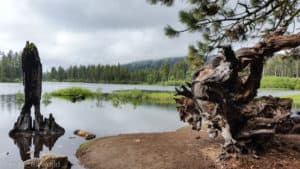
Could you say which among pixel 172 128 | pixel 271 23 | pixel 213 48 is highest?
pixel 271 23

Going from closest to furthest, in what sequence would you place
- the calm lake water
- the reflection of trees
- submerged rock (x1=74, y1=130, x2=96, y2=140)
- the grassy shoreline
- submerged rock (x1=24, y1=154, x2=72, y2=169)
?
submerged rock (x1=24, y1=154, x2=72, y2=169)
the calm lake water
the reflection of trees
submerged rock (x1=74, y1=130, x2=96, y2=140)
the grassy shoreline

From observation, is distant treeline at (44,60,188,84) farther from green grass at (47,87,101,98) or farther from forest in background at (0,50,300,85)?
green grass at (47,87,101,98)

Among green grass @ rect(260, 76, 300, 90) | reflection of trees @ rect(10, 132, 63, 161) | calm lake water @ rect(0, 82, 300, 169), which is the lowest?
reflection of trees @ rect(10, 132, 63, 161)

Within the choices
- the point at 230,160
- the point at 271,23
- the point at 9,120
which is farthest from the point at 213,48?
the point at 9,120

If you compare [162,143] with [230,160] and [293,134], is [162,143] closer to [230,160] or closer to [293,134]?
[230,160]

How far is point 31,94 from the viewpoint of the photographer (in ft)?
41.1

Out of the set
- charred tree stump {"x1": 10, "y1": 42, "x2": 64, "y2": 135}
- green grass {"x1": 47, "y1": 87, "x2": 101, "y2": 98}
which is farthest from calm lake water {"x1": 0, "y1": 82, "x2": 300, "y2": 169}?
green grass {"x1": 47, "y1": 87, "x2": 101, "y2": 98}

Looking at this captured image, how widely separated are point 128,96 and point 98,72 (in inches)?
2007

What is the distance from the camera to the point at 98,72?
266 feet

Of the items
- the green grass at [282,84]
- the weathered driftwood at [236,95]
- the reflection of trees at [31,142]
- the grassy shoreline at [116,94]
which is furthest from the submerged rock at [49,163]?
the green grass at [282,84]

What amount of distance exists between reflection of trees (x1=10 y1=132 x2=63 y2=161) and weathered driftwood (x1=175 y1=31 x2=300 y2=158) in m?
5.33

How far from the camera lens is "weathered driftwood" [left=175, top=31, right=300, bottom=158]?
532 cm

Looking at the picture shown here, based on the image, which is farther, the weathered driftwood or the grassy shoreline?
the grassy shoreline

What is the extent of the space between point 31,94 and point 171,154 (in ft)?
25.1
